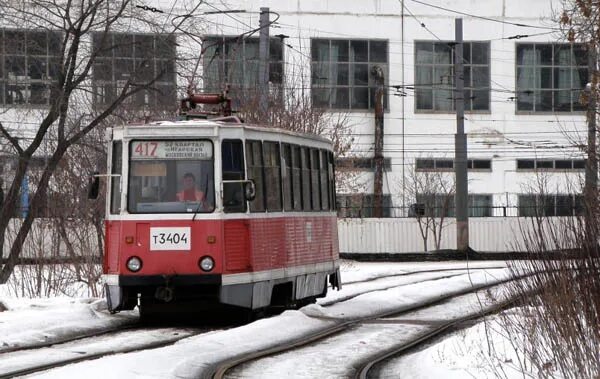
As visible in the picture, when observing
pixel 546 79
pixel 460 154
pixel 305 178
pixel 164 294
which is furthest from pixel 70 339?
pixel 546 79

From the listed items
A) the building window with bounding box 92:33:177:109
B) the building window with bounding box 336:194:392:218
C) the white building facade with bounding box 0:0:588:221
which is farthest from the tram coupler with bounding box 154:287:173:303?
the white building facade with bounding box 0:0:588:221

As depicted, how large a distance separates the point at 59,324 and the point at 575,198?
751 cm

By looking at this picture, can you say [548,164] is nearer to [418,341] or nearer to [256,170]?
[256,170]

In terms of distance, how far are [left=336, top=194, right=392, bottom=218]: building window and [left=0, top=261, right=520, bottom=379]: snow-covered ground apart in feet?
75.2

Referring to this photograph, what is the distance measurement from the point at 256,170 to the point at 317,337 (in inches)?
124

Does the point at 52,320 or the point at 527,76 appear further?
the point at 527,76

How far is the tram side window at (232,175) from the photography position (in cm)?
1906

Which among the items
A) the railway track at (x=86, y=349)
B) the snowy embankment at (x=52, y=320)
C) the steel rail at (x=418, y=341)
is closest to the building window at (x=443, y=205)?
the steel rail at (x=418, y=341)

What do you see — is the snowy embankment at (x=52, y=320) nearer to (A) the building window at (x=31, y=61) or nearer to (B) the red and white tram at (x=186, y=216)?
(B) the red and white tram at (x=186, y=216)

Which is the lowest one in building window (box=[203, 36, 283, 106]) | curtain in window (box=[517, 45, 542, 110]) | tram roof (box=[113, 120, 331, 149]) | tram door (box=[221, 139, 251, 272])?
tram door (box=[221, 139, 251, 272])

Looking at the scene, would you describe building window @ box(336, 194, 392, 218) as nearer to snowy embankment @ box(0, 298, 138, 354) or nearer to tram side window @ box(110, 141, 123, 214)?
snowy embankment @ box(0, 298, 138, 354)

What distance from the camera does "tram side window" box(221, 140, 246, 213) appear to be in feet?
62.5

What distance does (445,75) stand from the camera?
199 feet

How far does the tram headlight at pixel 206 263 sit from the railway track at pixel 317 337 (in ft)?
5.41
